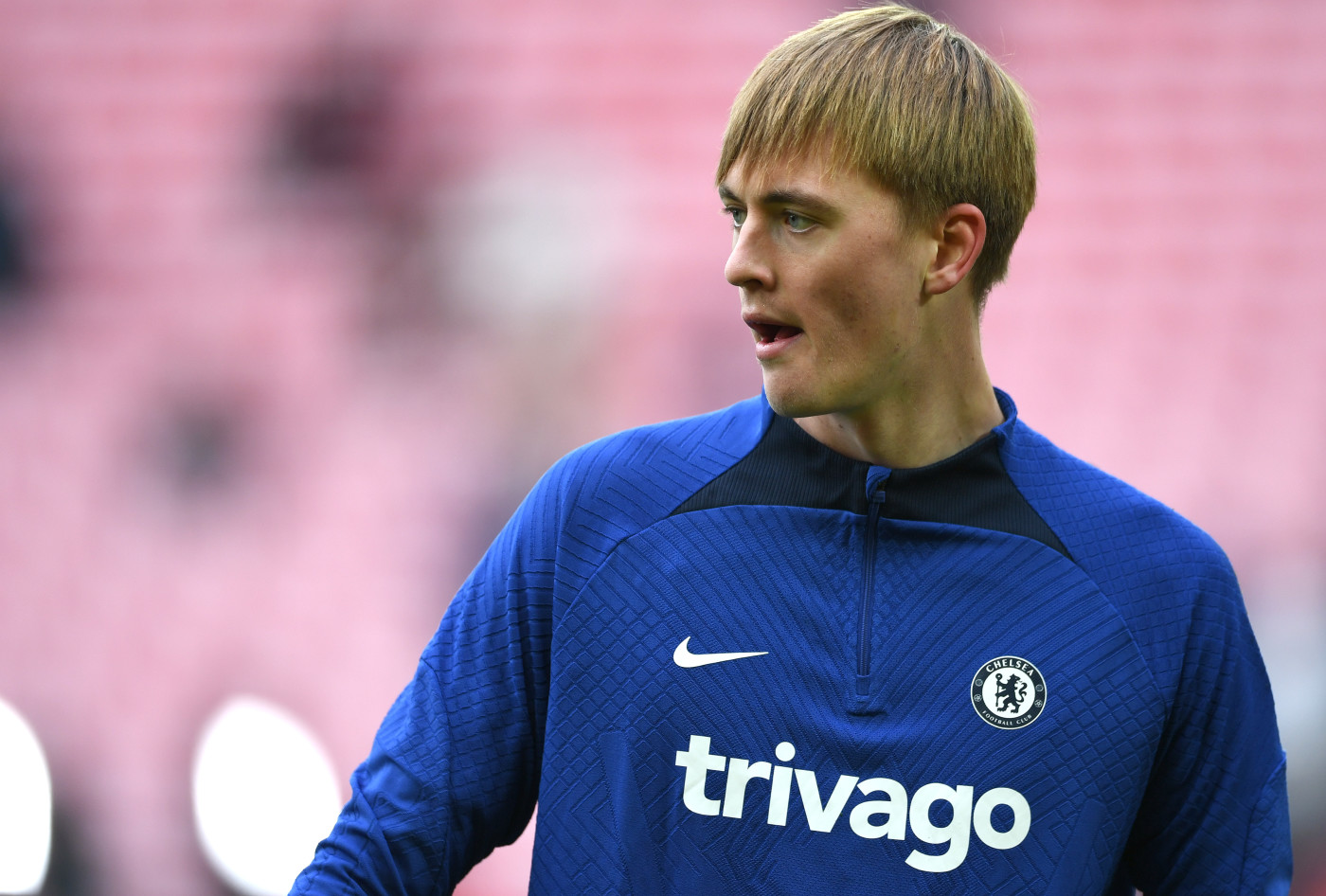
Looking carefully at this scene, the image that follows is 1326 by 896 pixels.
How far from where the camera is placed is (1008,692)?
1.44 meters

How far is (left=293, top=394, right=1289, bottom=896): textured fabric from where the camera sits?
4.58ft

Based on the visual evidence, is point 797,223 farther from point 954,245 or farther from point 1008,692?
point 1008,692

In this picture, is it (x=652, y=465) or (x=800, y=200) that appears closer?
(x=800, y=200)

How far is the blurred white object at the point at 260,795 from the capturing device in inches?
154

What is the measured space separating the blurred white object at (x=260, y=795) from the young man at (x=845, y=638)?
8.67 feet

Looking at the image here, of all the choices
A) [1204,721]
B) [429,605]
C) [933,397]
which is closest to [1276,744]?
[1204,721]

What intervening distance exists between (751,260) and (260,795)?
3.06 m

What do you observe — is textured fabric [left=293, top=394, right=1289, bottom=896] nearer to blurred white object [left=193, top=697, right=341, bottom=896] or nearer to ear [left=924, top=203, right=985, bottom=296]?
ear [left=924, top=203, right=985, bottom=296]

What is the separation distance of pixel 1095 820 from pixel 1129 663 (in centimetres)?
16

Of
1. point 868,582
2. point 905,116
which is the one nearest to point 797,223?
point 905,116

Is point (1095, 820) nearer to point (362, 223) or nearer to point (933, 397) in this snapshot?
point (933, 397)

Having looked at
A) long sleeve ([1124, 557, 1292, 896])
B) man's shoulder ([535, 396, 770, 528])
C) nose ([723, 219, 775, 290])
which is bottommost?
long sleeve ([1124, 557, 1292, 896])

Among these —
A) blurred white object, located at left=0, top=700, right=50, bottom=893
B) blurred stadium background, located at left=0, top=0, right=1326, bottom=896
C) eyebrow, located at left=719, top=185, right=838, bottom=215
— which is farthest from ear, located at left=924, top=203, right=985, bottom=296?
blurred white object, located at left=0, top=700, right=50, bottom=893

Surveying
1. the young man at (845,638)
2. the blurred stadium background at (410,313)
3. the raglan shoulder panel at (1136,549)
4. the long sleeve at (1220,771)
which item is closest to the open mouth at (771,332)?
the young man at (845,638)
